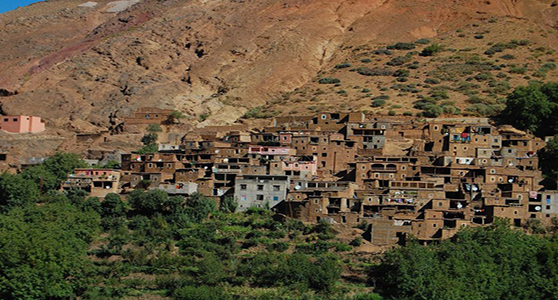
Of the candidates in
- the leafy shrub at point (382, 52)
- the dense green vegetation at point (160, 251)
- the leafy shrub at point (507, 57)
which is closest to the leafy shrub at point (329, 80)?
the leafy shrub at point (382, 52)

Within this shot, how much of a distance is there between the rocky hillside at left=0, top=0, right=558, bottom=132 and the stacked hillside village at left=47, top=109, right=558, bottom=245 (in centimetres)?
979

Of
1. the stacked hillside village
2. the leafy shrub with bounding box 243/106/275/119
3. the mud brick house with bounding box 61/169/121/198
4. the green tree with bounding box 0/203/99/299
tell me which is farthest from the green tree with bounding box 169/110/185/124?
the green tree with bounding box 0/203/99/299

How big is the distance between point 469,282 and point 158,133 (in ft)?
95.7

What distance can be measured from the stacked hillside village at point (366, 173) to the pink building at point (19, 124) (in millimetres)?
12346

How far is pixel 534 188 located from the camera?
4881 centimetres

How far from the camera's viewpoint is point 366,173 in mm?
50969

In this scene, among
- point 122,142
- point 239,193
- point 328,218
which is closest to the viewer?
point 328,218

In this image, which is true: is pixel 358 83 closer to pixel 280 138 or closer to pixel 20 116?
pixel 280 138

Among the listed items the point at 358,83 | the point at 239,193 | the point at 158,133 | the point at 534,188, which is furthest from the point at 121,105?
the point at 534,188

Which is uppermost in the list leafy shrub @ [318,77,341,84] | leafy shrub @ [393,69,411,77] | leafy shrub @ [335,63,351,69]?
leafy shrub @ [335,63,351,69]

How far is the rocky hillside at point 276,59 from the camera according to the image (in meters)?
71.2

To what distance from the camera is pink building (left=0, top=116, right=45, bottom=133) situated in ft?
217

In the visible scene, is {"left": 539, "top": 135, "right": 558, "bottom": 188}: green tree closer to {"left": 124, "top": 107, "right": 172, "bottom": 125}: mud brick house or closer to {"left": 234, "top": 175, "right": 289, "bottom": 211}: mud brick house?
{"left": 234, "top": 175, "right": 289, "bottom": 211}: mud brick house

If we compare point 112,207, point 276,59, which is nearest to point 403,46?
point 276,59
